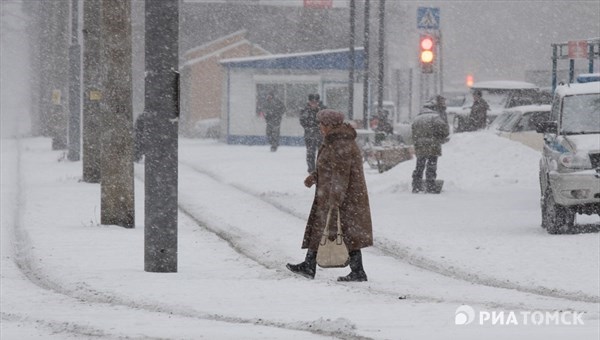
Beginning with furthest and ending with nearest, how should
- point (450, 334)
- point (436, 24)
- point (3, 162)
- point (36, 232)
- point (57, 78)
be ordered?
point (57, 78), point (3, 162), point (436, 24), point (36, 232), point (450, 334)

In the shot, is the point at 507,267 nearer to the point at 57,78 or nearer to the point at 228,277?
the point at 228,277

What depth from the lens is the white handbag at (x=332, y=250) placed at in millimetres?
12141

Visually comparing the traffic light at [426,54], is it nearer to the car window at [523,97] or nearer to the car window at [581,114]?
the car window at [581,114]

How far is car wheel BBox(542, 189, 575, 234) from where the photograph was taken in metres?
17.1

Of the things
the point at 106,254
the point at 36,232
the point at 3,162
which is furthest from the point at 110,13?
the point at 3,162

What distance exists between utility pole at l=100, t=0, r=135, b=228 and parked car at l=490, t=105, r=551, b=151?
1519cm

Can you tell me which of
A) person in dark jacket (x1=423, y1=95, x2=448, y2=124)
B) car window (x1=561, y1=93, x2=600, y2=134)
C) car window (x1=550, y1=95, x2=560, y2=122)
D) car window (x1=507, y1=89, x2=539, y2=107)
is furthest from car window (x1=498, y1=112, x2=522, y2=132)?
car window (x1=561, y1=93, x2=600, y2=134)

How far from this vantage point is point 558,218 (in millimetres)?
17125

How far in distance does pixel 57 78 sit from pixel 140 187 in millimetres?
19895

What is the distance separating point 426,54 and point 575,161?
1077 cm

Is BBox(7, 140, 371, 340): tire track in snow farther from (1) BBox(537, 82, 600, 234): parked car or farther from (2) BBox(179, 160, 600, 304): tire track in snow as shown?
(1) BBox(537, 82, 600, 234): parked car

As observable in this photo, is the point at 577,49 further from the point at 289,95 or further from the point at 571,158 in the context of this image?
A: the point at 289,95

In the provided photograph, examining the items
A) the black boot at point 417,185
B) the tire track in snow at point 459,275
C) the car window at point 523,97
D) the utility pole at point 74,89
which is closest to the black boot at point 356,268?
the tire track in snow at point 459,275

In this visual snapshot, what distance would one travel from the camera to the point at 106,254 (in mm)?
14453
